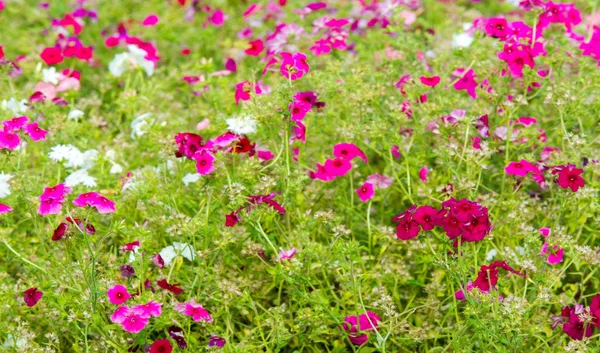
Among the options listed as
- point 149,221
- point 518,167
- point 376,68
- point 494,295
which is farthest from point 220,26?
point 494,295

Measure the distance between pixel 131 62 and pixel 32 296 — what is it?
1.86 metres

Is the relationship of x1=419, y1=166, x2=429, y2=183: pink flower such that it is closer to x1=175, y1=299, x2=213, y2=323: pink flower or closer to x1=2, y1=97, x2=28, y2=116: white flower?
x1=175, y1=299, x2=213, y2=323: pink flower

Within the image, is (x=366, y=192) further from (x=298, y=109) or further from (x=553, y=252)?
(x=553, y=252)

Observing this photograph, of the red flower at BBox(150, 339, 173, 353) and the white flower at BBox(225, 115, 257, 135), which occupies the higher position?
the white flower at BBox(225, 115, 257, 135)

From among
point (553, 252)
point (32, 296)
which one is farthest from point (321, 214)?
point (32, 296)

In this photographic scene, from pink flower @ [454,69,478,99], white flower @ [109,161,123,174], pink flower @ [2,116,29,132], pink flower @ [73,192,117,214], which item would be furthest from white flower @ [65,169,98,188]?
pink flower @ [454,69,478,99]

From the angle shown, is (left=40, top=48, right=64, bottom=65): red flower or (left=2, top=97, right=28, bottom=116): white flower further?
(left=40, top=48, right=64, bottom=65): red flower

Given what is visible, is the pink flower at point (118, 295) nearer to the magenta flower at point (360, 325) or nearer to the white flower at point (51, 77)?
the magenta flower at point (360, 325)

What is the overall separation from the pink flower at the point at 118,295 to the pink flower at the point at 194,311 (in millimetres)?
172

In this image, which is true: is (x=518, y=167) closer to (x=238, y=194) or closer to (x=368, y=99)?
(x=368, y=99)

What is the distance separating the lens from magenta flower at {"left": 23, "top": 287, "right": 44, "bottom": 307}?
246 cm

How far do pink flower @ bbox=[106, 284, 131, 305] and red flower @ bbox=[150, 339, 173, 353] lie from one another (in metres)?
0.18

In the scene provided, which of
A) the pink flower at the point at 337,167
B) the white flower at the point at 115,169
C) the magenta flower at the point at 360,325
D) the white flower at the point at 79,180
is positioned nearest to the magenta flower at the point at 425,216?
the magenta flower at the point at 360,325

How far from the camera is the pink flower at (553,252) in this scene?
7.87 feet
